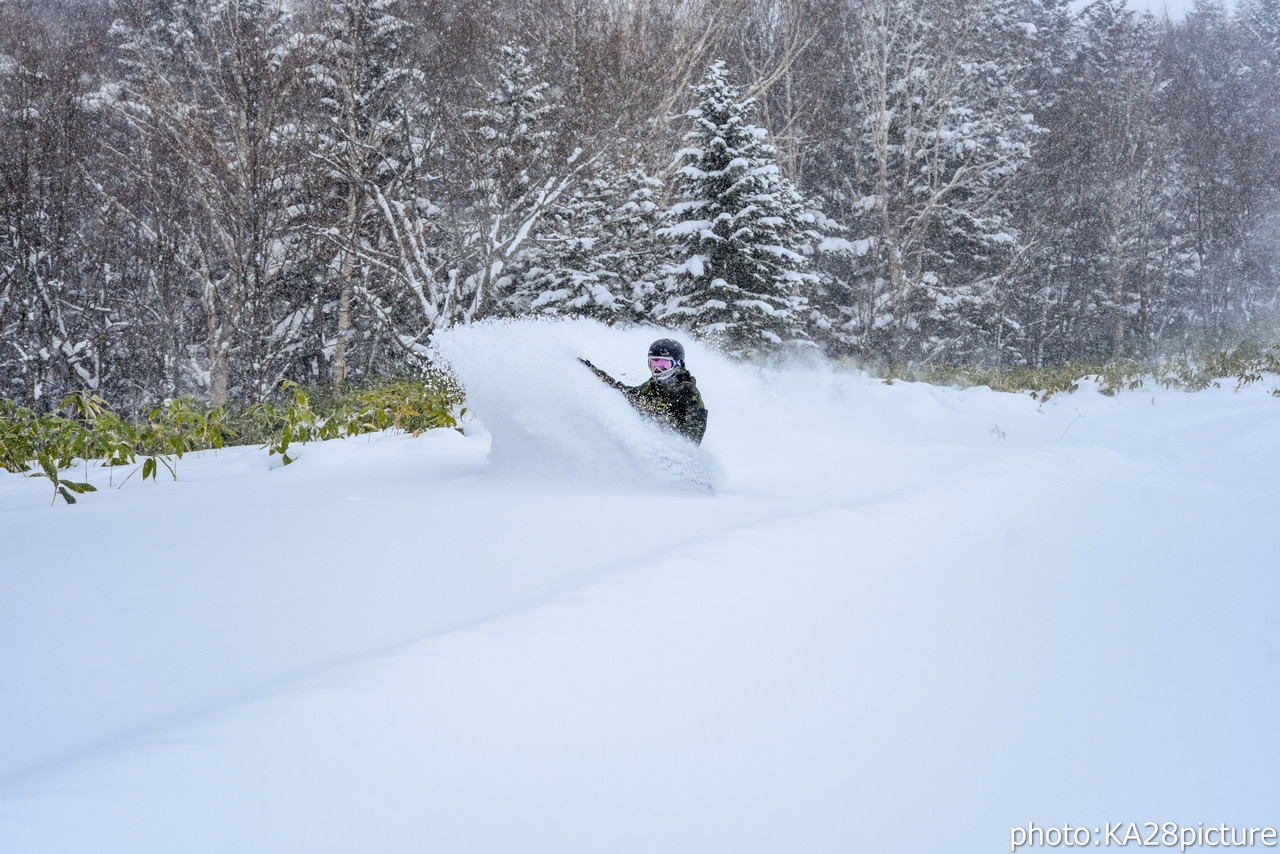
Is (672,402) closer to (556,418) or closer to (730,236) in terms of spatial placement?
(556,418)

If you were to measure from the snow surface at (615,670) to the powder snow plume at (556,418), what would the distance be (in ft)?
1.69

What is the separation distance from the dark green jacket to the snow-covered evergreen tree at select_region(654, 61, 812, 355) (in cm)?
935

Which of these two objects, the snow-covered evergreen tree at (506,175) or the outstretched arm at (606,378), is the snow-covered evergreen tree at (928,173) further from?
the outstretched arm at (606,378)

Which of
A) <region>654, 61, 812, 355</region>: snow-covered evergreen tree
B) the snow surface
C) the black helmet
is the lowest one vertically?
the snow surface

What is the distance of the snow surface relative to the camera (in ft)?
5.19

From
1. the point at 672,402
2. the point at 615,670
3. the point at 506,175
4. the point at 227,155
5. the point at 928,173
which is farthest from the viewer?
the point at 928,173

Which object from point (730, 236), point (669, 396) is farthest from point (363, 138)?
point (669, 396)

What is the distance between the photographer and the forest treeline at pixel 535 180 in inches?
567

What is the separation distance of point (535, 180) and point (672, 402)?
441 inches

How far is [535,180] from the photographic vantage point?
1559 centimetres

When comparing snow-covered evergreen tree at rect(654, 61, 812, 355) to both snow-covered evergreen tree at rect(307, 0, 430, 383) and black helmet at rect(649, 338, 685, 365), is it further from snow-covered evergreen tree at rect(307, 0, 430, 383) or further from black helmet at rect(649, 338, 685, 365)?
black helmet at rect(649, 338, 685, 365)

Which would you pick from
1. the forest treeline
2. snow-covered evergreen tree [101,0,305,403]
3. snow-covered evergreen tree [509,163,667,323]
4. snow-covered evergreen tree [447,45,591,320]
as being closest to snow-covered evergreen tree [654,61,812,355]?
the forest treeline

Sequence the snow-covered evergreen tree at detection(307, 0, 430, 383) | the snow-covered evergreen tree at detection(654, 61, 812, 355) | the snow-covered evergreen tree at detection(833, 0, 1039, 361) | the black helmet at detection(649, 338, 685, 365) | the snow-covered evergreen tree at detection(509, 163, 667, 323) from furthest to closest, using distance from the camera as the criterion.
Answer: the snow-covered evergreen tree at detection(833, 0, 1039, 361), the snow-covered evergreen tree at detection(509, 163, 667, 323), the snow-covered evergreen tree at detection(654, 61, 812, 355), the snow-covered evergreen tree at detection(307, 0, 430, 383), the black helmet at detection(649, 338, 685, 365)

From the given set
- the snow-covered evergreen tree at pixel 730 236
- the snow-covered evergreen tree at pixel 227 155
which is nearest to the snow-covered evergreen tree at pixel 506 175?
the snow-covered evergreen tree at pixel 730 236
